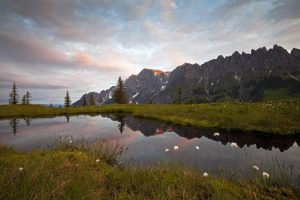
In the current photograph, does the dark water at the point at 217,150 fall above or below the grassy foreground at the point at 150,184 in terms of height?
below

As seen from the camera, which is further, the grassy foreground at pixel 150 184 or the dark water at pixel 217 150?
the dark water at pixel 217 150

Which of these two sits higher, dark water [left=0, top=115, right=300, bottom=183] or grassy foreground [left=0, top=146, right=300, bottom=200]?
grassy foreground [left=0, top=146, right=300, bottom=200]

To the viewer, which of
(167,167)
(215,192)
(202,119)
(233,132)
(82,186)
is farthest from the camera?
(202,119)

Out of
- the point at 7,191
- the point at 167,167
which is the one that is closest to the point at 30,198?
the point at 7,191

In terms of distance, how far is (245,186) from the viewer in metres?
7.30

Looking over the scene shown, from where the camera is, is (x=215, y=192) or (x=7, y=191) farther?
(x=215, y=192)

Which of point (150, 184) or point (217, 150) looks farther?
point (217, 150)

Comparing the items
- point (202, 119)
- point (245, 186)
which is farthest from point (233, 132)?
point (245, 186)

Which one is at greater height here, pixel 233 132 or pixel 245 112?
pixel 245 112

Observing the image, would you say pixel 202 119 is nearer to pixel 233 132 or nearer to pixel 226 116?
pixel 226 116

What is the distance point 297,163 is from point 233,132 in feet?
27.1

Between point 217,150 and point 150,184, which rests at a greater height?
point 150,184

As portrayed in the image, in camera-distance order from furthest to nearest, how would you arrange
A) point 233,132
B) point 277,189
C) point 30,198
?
point 233,132
point 277,189
point 30,198

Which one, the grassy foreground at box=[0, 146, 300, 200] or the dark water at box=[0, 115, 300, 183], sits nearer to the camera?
the grassy foreground at box=[0, 146, 300, 200]
